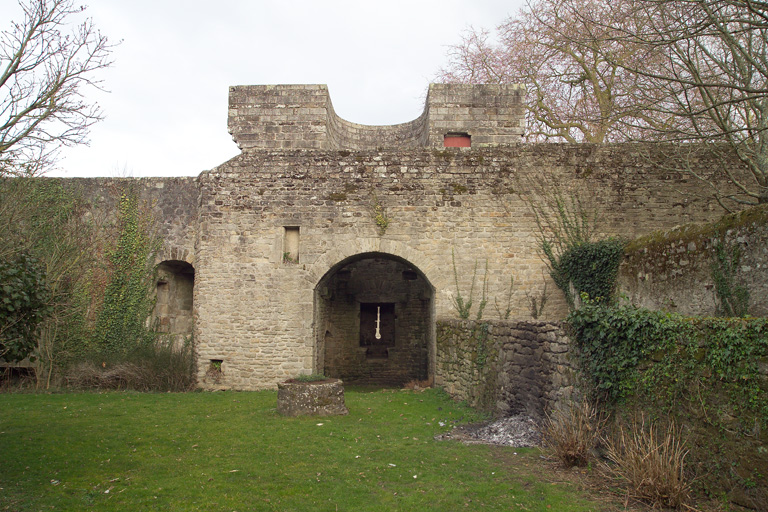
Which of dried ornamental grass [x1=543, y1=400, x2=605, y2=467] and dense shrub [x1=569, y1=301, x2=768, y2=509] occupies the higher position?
dense shrub [x1=569, y1=301, x2=768, y2=509]

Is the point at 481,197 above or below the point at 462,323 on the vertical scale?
above

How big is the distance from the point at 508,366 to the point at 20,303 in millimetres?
6026

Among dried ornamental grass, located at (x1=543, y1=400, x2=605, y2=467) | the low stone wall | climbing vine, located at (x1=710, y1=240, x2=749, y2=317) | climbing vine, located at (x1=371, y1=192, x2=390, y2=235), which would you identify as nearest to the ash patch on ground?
the low stone wall

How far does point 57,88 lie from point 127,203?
4.87m

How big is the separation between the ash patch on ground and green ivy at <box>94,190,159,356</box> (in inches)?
317

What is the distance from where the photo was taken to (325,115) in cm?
1283

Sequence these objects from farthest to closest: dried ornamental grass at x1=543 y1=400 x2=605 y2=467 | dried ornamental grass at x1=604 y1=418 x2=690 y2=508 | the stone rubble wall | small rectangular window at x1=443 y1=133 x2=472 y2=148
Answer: small rectangular window at x1=443 y1=133 x2=472 y2=148
the stone rubble wall
dried ornamental grass at x1=543 y1=400 x2=605 y2=467
dried ornamental grass at x1=604 y1=418 x2=690 y2=508

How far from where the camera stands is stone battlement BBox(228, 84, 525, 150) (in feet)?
42.1

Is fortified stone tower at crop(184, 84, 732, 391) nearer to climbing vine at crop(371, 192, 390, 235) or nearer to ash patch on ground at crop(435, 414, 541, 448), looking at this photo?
climbing vine at crop(371, 192, 390, 235)

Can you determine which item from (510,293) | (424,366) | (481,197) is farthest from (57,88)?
(424,366)

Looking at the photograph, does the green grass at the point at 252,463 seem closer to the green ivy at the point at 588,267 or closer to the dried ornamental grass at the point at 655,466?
the dried ornamental grass at the point at 655,466

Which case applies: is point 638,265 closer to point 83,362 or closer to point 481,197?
point 481,197

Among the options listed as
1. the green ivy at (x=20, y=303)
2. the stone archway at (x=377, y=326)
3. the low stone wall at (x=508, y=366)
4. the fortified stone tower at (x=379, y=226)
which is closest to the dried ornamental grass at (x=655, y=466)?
the low stone wall at (x=508, y=366)

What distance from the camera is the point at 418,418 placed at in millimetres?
8352
